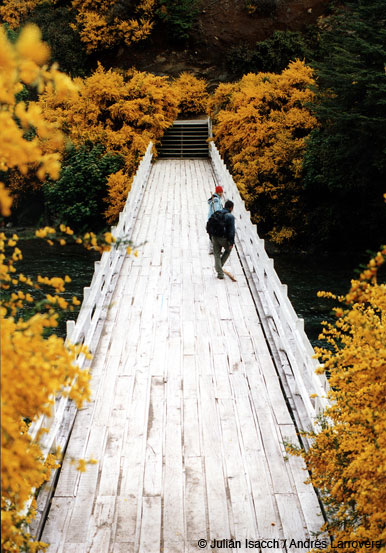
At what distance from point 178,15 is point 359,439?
2907cm

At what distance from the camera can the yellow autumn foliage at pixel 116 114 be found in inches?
843

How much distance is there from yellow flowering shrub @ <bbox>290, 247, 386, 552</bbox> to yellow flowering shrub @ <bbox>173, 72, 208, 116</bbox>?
23332 mm

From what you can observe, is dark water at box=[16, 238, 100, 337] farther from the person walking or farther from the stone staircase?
the person walking

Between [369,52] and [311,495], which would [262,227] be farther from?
[311,495]

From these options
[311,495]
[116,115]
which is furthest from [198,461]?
[116,115]

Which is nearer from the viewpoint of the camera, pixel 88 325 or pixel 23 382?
pixel 23 382

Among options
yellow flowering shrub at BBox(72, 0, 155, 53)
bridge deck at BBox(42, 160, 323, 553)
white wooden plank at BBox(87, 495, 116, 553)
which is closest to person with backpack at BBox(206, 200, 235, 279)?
bridge deck at BBox(42, 160, 323, 553)

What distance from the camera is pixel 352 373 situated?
4328mm


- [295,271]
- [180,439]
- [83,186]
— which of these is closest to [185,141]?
[83,186]

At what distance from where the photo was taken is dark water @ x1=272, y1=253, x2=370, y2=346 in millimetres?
15023

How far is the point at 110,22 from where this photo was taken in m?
28.5

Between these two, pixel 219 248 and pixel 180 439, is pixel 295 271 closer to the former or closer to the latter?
pixel 219 248

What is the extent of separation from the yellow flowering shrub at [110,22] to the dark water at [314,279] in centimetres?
1573

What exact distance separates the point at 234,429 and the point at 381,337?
8.17 feet
